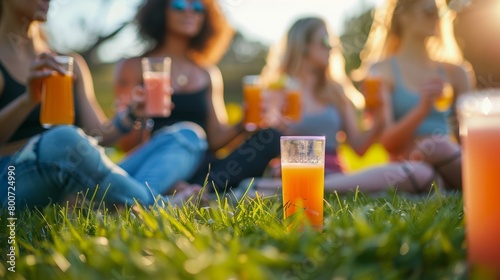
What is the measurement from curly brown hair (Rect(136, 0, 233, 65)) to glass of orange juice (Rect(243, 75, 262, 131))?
739 millimetres

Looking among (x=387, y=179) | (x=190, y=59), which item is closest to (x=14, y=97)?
(x=190, y=59)

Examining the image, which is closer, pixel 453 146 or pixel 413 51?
pixel 453 146

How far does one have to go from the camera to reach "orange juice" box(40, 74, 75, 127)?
374 centimetres

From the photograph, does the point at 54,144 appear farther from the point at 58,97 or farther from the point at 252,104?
the point at 252,104

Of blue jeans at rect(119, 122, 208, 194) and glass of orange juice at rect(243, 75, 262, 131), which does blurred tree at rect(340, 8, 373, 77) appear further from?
blue jeans at rect(119, 122, 208, 194)

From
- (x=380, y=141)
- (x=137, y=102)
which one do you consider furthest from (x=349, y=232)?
(x=380, y=141)

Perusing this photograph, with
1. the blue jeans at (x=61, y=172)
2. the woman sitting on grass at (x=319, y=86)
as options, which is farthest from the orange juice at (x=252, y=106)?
the blue jeans at (x=61, y=172)

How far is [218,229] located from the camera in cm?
252

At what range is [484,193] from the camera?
184cm

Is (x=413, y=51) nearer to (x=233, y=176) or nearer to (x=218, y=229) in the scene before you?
(x=233, y=176)

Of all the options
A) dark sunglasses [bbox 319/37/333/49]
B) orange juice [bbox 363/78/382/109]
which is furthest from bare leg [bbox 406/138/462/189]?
dark sunglasses [bbox 319/37/333/49]

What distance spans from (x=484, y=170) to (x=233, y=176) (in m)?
2.98

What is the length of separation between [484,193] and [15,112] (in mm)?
2657

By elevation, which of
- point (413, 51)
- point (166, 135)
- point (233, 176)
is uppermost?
point (413, 51)
